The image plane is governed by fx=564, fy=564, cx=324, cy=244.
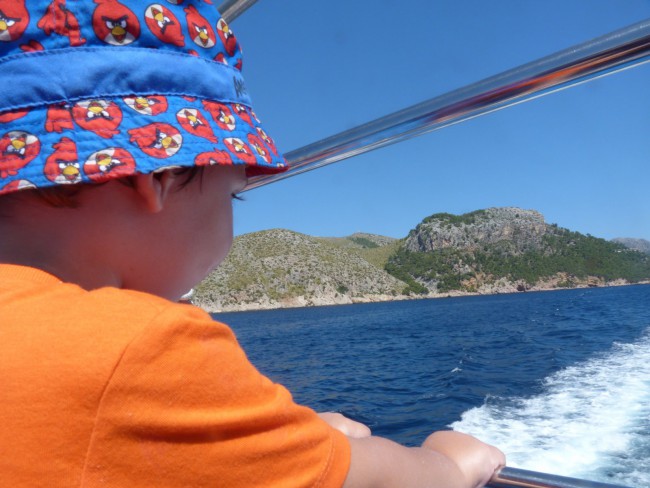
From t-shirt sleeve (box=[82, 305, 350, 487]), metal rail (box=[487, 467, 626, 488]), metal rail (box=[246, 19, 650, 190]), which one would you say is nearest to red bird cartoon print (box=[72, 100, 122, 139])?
t-shirt sleeve (box=[82, 305, 350, 487])

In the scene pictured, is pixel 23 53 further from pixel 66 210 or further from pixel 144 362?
pixel 144 362

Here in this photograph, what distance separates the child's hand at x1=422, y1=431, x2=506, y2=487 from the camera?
796 mm

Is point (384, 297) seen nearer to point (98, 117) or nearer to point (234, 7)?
point (234, 7)

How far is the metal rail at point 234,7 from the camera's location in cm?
125

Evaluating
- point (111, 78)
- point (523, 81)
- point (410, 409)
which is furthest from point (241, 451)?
point (410, 409)

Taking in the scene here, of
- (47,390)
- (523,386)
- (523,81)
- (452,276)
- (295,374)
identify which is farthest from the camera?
(452,276)

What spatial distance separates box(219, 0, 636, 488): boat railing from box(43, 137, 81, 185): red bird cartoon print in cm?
63

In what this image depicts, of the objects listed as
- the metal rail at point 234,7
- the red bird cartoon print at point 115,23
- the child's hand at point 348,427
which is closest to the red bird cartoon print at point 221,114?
the red bird cartoon print at point 115,23

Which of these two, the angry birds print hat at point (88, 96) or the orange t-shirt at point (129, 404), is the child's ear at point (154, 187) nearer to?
the angry birds print hat at point (88, 96)

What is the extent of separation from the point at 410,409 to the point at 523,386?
1913 mm

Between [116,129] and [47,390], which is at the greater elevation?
[116,129]

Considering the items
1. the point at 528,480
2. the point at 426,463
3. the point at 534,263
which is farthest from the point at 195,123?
the point at 534,263

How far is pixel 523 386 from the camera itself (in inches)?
369

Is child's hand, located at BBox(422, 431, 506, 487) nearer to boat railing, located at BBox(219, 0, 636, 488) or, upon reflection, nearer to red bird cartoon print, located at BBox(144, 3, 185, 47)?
boat railing, located at BBox(219, 0, 636, 488)
